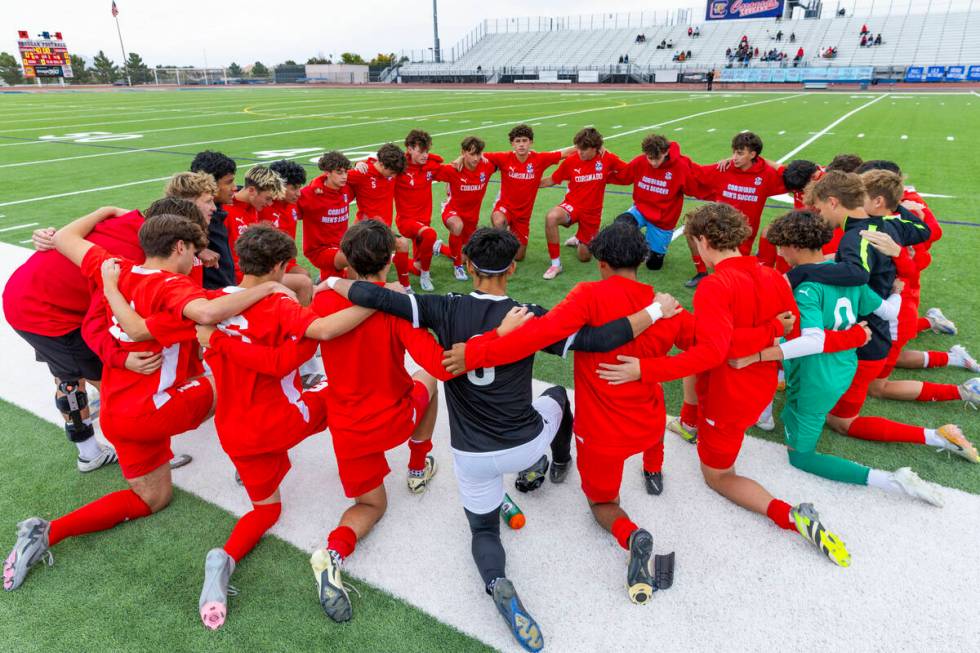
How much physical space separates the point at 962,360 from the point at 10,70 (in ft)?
283

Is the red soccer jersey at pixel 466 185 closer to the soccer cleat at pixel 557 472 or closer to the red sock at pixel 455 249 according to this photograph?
the red sock at pixel 455 249

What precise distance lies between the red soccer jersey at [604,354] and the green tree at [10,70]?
84.6m

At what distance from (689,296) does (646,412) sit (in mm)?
3762

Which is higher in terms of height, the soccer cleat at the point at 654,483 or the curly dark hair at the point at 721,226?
the curly dark hair at the point at 721,226

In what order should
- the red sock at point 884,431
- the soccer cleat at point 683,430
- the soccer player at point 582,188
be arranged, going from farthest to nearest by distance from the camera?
the soccer player at point 582,188
the soccer cleat at point 683,430
the red sock at point 884,431

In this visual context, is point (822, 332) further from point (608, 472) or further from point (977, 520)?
point (608, 472)

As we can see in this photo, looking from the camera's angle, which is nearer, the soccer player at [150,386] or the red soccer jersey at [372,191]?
the soccer player at [150,386]

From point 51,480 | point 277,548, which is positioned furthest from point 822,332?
point 51,480

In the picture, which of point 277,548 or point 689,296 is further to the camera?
point 689,296

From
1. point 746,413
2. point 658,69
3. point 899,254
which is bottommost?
point 746,413

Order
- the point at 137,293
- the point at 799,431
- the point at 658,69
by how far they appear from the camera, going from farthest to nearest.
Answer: the point at 658,69 → the point at 799,431 → the point at 137,293

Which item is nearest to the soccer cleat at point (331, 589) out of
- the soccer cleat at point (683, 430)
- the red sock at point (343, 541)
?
the red sock at point (343, 541)

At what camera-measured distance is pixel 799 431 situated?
321 cm

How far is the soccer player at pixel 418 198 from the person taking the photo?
6411 mm
